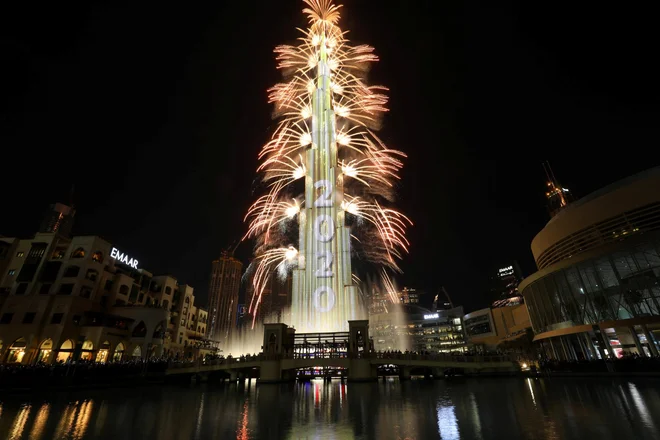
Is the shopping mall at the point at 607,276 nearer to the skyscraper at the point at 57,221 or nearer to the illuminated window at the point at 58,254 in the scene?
the illuminated window at the point at 58,254

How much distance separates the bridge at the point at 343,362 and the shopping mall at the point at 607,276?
45.3ft

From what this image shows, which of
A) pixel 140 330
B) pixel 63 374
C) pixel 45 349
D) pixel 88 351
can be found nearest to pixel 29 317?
pixel 45 349

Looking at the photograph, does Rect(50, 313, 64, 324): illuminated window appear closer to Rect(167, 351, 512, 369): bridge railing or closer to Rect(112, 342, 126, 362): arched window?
Rect(112, 342, 126, 362): arched window

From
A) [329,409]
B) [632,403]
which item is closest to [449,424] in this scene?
[329,409]

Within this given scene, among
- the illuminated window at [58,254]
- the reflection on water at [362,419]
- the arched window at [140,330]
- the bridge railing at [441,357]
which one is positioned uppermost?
the illuminated window at [58,254]

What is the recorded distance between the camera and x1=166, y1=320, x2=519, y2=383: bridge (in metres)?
43.4

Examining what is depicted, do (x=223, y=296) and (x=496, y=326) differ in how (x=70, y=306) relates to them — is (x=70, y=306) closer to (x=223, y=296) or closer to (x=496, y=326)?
(x=496, y=326)

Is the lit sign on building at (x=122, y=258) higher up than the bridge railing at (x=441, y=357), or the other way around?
the lit sign on building at (x=122, y=258)

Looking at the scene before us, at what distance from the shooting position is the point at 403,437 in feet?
37.4

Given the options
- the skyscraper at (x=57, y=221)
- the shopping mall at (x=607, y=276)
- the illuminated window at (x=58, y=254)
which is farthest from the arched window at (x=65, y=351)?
the shopping mall at (x=607, y=276)

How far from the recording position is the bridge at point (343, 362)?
142 feet

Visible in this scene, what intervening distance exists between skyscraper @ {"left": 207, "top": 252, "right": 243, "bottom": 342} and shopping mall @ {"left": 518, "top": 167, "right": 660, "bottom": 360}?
510 feet

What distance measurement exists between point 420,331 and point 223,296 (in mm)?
102380

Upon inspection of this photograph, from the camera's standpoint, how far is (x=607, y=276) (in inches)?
1823
